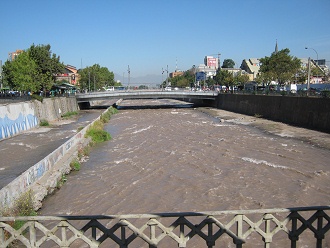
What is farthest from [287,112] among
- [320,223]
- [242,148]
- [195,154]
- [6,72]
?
[6,72]

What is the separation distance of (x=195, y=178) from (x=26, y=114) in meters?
26.2

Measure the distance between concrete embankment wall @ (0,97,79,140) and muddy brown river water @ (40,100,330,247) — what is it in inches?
391

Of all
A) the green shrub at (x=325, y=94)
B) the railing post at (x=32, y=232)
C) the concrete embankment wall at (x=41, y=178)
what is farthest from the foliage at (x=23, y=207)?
the green shrub at (x=325, y=94)

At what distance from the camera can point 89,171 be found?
18.1 m

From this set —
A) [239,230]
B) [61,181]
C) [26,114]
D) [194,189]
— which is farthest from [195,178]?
[26,114]

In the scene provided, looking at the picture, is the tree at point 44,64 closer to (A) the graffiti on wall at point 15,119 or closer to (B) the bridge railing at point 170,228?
(A) the graffiti on wall at point 15,119

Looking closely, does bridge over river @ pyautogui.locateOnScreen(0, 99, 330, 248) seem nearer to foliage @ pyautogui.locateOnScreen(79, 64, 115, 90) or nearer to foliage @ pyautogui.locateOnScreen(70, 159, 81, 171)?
foliage @ pyautogui.locateOnScreen(70, 159, 81, 171)

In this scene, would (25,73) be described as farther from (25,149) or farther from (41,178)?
(41,178)

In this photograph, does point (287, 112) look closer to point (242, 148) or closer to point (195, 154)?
point (242, 148)

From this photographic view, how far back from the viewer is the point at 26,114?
36.6 m

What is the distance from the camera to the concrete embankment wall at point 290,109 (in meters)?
31.0

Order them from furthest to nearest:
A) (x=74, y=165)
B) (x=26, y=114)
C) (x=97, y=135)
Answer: (x=26, y=114)
(x=97, y=135)
(x=74, y=165)

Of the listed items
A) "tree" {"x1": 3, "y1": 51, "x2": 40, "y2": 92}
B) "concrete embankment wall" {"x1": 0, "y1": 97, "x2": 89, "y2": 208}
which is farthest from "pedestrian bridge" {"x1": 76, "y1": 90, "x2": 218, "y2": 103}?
"concrete embankment wall" {"x1": 0, "y1": 97, "x2": 89, "y2": 208}

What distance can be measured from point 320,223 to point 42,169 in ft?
39.2
